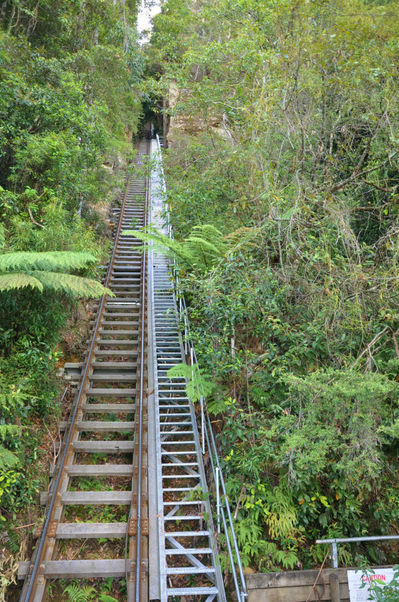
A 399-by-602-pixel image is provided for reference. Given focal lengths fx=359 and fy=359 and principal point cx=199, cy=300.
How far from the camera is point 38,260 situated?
482 centimetres

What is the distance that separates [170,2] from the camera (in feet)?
64.0

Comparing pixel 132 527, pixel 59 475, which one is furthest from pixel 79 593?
pixel 59 475

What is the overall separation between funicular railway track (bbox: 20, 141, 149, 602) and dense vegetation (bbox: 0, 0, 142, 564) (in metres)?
0.43

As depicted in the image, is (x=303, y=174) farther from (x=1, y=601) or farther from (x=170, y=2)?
(x=170, y=2)

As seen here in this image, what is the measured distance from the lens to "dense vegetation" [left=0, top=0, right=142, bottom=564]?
15.5 ft

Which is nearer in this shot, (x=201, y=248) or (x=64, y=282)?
(x=64, y=282)

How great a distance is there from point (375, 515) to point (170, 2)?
24.5 metres

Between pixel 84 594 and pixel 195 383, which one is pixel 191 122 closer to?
pixel 195 383

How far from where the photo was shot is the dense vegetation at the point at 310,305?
4051 mm

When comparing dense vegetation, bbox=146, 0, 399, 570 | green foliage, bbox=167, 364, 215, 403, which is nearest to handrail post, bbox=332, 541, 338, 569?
dense vegetation, bbox=146, 0, 399, 570

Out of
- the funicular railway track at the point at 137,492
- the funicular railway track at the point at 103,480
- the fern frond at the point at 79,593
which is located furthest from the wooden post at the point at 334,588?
the fern frond at the point at 79,593

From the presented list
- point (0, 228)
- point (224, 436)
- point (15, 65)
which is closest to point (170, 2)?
point (15, 65)

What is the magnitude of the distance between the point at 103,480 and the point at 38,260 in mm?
3399

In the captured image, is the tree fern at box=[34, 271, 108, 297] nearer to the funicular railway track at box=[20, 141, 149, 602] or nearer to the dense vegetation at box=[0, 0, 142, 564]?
the dense vegetation at box=[0, 0, 142, 564]
